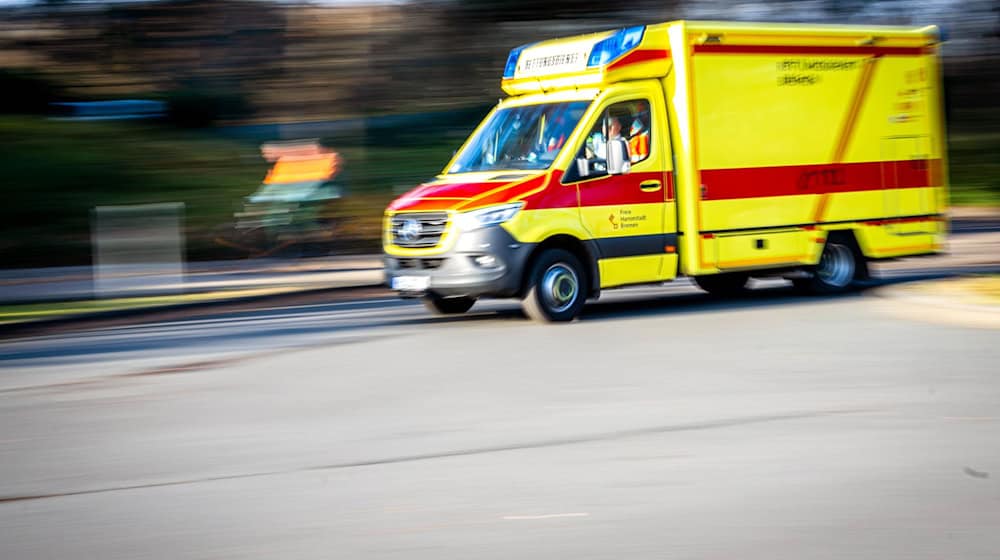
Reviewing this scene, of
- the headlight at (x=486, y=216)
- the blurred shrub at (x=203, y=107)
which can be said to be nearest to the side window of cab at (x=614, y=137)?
the headlight at (x=486, y=216)

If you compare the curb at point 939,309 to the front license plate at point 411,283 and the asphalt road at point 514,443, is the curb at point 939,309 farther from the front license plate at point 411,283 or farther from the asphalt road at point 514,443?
the front license plate at point 411,283

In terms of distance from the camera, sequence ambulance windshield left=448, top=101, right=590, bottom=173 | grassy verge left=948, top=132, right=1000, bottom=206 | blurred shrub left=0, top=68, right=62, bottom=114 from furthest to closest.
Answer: grassy verge left=948, top=132, right=1000, bottom=206
blurred shrub left=0, top=68, right=62, bottom=114
ambulance windshield left=448, top=101, right=590, bottom=173

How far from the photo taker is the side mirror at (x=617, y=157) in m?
12.4

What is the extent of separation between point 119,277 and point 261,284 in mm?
1808

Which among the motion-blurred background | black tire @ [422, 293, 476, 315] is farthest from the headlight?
the motion-blurred background

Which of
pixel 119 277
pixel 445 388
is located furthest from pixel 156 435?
pixel 119 277

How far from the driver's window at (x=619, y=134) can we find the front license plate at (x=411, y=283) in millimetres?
1862

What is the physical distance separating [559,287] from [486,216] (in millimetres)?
1096

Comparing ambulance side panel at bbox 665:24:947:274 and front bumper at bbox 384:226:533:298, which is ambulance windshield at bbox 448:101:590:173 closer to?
front bumper at bbox 384:226:533:298

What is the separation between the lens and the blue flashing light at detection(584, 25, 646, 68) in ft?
41.5

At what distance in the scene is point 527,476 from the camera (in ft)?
21.6

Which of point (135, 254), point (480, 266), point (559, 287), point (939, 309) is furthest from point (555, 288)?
point (135, 254)

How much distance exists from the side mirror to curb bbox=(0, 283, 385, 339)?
5205mm

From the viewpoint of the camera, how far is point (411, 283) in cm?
1241
